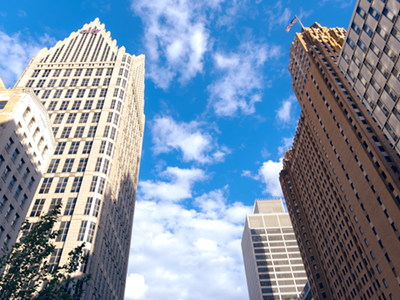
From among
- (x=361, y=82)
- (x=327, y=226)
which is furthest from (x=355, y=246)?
(x=361, y=82)

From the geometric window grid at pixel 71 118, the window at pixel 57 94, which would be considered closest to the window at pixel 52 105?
the window at pixel 57 94

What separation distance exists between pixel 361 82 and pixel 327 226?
5459cm

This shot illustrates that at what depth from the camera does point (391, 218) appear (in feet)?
187

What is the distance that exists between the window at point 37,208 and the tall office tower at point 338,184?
76344mm

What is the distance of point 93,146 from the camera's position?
8562cm

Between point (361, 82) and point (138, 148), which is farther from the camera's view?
point (138, 148)

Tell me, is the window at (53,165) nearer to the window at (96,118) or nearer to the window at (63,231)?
the window at (96,118)

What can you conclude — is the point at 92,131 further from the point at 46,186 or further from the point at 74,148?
the point at 46,186

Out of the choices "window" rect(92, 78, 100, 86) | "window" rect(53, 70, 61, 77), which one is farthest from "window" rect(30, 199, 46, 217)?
"window" rect(53, 70, 61, 77)

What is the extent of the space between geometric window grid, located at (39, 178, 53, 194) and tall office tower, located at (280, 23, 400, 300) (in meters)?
76.5

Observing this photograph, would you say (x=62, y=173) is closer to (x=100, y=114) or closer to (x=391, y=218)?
(x=100, y=114)

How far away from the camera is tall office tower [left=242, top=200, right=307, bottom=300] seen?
138m

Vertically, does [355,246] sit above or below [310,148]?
below

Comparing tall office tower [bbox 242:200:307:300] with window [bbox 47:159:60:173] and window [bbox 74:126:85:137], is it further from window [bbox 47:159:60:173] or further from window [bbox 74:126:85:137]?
window [bbox 47:159:60:173]
